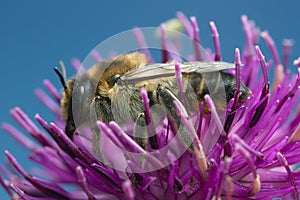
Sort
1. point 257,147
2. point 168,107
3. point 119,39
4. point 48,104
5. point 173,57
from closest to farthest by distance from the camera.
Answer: point 168,107, point 257,147, point 119,39, point 173,57, point 48,104

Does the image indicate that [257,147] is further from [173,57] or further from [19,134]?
[19,134]

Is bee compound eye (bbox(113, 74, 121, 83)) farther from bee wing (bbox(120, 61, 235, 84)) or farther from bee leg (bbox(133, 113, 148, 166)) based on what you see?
bee leg (bbox(133, 113, 148, 166))

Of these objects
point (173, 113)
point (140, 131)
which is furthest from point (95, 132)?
point (173, 113)

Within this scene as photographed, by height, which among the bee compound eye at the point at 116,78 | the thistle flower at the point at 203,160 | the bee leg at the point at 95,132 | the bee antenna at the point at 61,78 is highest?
the bee antenna at the point at 61,78

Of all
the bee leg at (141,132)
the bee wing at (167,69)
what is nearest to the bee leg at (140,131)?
the bee leg at (141,132)

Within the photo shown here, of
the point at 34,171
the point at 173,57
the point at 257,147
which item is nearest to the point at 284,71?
the point at 173,57

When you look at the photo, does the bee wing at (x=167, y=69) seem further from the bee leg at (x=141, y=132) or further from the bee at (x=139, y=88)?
the bee leg at (x=141, y=132)

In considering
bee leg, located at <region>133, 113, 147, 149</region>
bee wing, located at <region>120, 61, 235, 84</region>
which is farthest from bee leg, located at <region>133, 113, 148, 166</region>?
bee wing, located at <region>120, 61, 235, 84</region>
